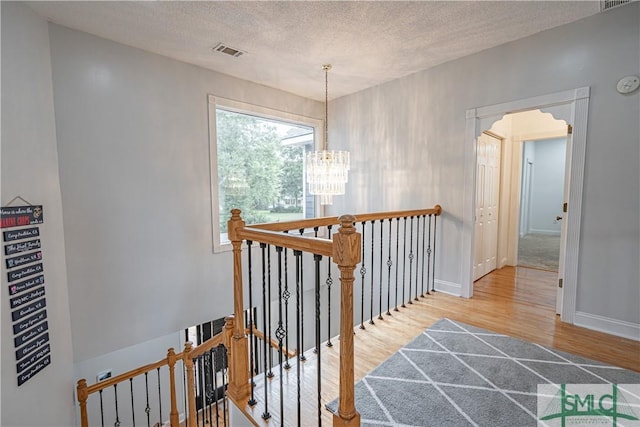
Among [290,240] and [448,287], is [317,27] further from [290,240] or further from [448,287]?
[448,287]

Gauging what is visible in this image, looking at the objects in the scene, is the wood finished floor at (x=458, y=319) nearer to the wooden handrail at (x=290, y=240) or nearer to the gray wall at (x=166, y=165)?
the gray wall at (x=166, y=165)

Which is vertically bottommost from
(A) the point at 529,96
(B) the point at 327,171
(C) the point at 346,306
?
(C) the point at 346,306

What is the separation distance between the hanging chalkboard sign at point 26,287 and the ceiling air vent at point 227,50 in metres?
2.14

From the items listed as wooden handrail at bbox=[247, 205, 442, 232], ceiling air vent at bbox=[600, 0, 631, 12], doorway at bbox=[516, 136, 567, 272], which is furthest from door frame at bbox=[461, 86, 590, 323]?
doorway at bbox=[516, 136, 567, 272]

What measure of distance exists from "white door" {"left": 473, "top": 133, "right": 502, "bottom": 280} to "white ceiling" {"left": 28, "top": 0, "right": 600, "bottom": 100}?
146 centimetres

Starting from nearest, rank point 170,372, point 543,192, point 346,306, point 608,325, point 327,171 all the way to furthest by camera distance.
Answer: point 346,306
point 608,325
point 170,372
point 327,171
point 543,192

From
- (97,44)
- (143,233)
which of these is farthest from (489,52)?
(143,233)

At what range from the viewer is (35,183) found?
232cm

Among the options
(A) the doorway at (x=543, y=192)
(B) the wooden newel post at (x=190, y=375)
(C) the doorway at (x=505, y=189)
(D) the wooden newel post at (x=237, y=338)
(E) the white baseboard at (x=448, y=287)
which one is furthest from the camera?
(A) the doorway at (x=543, y=192)

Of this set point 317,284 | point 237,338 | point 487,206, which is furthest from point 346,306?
point 487,206

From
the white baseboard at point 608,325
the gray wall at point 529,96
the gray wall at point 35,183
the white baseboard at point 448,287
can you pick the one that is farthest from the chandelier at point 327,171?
the white baseboard at point 608,325

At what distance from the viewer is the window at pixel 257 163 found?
376cm

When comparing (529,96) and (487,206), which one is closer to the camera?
(529,96)

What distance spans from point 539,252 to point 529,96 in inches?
170
